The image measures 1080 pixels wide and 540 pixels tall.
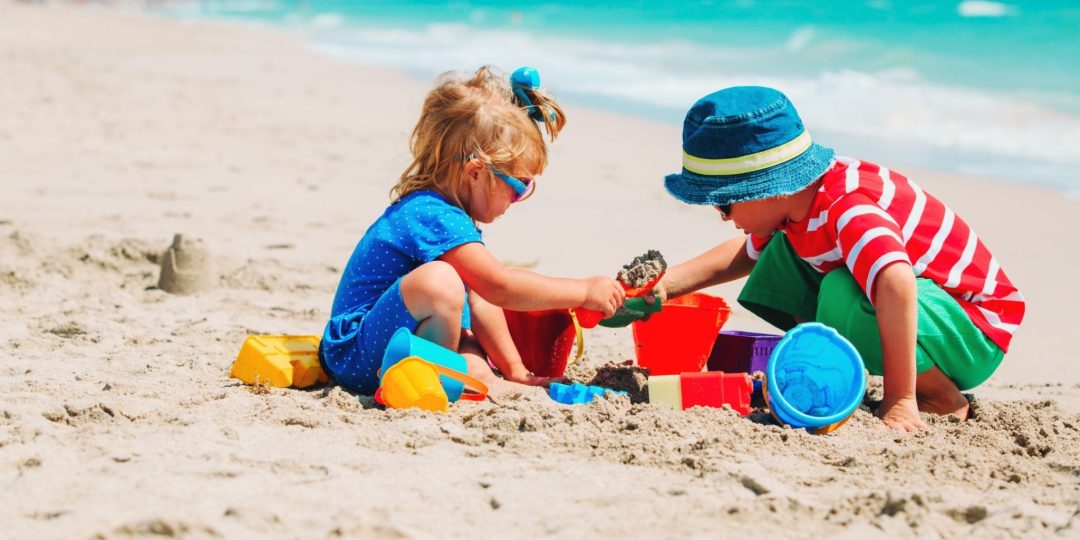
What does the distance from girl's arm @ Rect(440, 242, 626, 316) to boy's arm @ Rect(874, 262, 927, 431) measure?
72 centimetres

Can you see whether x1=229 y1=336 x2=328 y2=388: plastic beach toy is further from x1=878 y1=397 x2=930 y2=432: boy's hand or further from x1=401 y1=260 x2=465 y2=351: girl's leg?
x1=878 y1=397 x2=930 y2=432: boy's hand

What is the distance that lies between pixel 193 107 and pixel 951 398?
7.24 meters

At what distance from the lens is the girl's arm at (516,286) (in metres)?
2.87

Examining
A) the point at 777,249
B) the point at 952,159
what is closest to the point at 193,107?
the point at 952,159

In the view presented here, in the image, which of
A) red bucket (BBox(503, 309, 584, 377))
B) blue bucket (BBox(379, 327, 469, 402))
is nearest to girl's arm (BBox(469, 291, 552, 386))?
red bucket (BBox(503, 309, 584, 377))

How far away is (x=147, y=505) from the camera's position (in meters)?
2.01

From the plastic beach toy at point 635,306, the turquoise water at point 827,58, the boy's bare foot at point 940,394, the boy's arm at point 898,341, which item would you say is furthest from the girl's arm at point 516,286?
the turquoise water at point 827,58

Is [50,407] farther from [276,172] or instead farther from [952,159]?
[952,159]

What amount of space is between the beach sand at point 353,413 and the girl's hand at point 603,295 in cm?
29

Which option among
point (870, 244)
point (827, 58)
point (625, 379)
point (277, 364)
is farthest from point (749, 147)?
point (827, 58)

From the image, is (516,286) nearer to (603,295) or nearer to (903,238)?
(603,295)

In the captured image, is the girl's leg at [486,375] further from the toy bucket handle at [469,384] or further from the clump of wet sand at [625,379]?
the clump of wet sand at [625,379]

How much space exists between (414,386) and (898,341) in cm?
122

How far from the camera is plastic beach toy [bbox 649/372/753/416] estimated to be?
278 centimetres
